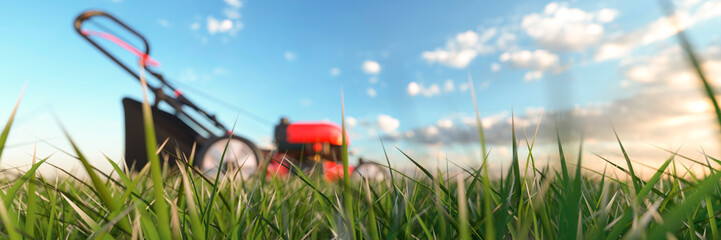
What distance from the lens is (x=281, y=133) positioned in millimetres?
5121

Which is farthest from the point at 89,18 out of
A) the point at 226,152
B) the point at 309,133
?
the point at 309,133

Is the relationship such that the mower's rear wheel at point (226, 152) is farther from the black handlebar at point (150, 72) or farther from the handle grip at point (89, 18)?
the handle grip at point (89, 18)

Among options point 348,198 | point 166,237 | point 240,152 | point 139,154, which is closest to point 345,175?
point 348,198

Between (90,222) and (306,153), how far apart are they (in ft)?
15.4

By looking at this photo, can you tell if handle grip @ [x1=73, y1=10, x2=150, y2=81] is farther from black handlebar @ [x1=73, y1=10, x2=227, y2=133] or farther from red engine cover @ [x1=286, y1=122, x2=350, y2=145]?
red engine cover @ [x1=286, y1=122, x2=350, y2=145]

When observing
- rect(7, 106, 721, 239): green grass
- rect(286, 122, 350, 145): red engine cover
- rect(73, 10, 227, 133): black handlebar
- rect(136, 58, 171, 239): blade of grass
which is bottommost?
rect(7, 106, 721, 239): green grass

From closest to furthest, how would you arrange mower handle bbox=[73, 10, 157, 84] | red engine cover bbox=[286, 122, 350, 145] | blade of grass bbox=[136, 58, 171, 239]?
blade of grass bbox=[136, 58, 171, 239] < mower handle bbox=[73, 10, 157, 84] < red engine cover bbox=[286, 122, 350, 145]

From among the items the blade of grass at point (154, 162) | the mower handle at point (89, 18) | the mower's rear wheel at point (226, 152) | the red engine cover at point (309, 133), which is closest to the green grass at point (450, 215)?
the blade of grass at point (154, 162)

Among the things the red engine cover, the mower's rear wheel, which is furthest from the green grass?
the red engine cover

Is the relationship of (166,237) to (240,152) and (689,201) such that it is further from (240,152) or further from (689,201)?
(240,152)

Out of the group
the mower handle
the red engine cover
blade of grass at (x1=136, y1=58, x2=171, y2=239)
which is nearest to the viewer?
blade of grass at (x1=136, y1=58, x2=171, y2=239)

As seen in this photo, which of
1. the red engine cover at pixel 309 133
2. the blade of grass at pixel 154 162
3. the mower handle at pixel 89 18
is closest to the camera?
the blade of grass at pixel 154 162

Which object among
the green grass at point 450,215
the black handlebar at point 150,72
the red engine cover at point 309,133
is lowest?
the green grass at point 450,215

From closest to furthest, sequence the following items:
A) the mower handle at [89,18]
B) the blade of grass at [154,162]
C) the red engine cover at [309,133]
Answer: the blade of grass at [154,162]
the mower handle at [89,18]
the red engine cover at [309,133]
